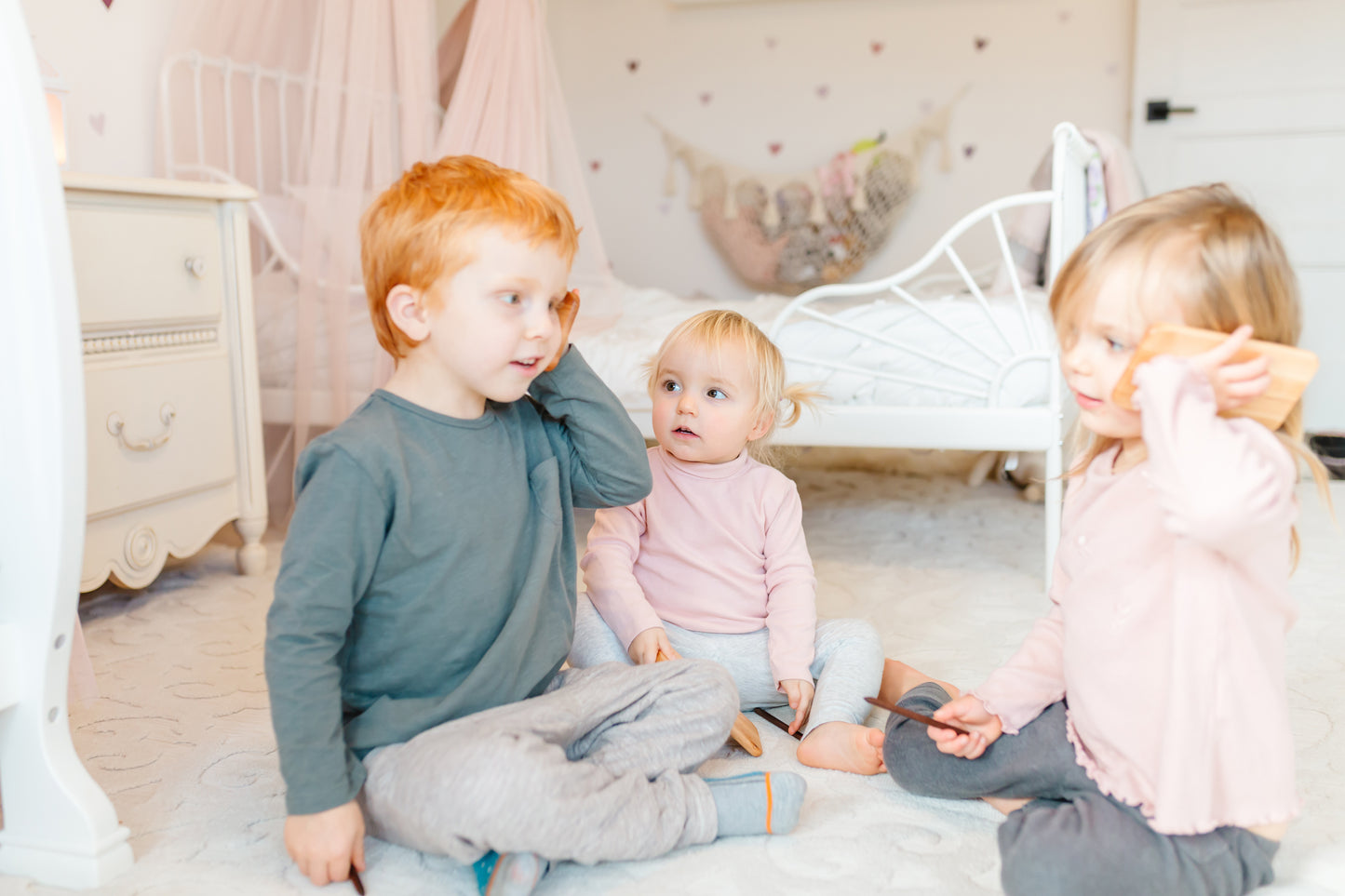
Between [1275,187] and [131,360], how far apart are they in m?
3.22

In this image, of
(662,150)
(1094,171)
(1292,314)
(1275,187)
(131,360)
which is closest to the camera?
(1292,314)

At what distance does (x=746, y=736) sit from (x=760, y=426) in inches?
16.2

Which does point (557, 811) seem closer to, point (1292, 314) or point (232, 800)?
point (232, 800)

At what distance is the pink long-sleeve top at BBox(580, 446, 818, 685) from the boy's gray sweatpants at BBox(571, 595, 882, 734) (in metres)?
0.01

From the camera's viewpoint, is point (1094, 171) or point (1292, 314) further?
point (1094, 171)

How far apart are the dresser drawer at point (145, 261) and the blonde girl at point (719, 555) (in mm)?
828

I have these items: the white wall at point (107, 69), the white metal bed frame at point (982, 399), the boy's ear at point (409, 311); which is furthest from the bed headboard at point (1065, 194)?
the white wall at point (107, 69)

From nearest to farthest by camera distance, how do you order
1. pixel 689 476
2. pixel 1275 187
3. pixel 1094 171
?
1. pixel 689 476
2. pixel 1094 171
3. pixel 1275 187

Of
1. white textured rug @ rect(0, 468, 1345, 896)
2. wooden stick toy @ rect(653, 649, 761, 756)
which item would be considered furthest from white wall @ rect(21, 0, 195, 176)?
wooden stick toy @ rect(653, 649, 761, 756)

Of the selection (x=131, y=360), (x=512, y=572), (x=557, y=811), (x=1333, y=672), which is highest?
(x=131, y=360)

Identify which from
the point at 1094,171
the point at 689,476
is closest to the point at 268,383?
the point at 689,476

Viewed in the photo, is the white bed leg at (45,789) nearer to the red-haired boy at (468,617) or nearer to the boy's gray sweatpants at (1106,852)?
the red-haired boy at (468,617)

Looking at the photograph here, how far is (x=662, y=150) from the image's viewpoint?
3.90 metres

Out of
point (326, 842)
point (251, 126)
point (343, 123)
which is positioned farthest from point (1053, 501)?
point (251, 126)
